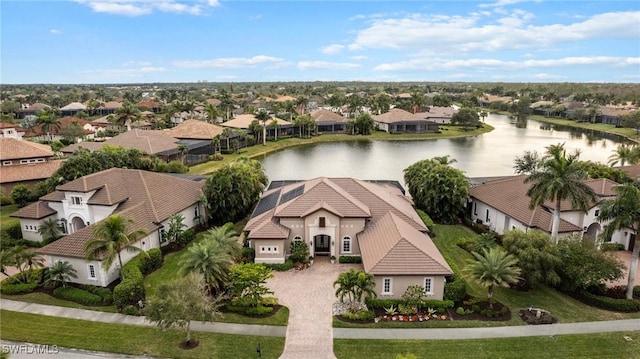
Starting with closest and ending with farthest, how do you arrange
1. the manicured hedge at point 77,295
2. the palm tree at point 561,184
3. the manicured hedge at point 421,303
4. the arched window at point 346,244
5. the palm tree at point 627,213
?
the palm tree at point 627,213, the manicured hedge at point 421,303, the manicured hedge at point 77,295, the palm tree at point 561,184, the arched window at point 346,244

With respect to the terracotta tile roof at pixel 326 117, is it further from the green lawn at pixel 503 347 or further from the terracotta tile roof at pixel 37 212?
the green lawn at pixel 503 347

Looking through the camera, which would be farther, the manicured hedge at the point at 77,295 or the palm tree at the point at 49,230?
the palm tree at the point at 49,230

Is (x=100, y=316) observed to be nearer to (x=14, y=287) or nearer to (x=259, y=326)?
(x=14, y=287)

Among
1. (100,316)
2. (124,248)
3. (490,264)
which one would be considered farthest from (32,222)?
(490,264)

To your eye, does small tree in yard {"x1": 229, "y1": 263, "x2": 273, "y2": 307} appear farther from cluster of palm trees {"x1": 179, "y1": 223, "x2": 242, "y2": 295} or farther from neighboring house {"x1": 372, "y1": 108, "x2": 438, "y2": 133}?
neighboring house {"x1": 372, "y1": 108, "x2": 438, "y2": 133}

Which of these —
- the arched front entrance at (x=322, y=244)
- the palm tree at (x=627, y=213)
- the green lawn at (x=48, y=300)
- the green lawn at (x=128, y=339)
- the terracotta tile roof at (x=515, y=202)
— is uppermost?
the palm tree at (x=627, y=213)

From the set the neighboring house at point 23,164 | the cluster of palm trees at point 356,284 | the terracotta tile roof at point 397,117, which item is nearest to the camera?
the cluster of palm trees at point 356,284

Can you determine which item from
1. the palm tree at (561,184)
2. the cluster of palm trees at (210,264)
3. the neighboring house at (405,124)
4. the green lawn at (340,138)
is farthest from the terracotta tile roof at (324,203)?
the neighboring house at (405,124)
